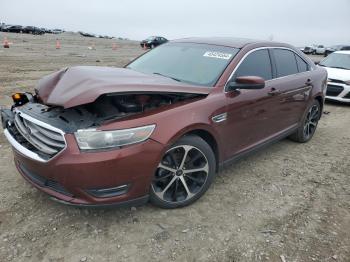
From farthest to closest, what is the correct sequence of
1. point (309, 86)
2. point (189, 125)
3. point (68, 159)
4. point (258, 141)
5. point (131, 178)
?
point (309, 86) < point (258, 141) < point (189, 125) < point (131, 178) < point (68, 159)

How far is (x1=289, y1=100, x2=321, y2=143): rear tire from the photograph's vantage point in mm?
5641

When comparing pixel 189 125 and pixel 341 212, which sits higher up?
pixel 189 125

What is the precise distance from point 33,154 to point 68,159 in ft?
1.45

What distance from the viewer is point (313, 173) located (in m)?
4.65

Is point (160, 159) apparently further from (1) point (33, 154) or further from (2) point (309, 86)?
(2) point (309, 86)

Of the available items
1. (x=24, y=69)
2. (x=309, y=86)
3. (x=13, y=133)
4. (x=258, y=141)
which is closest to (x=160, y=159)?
(x=13, y=133)

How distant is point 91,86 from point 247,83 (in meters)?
1.65

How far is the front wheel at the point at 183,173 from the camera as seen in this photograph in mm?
3320

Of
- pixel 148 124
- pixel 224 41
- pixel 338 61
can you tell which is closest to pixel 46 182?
pixel 148 124

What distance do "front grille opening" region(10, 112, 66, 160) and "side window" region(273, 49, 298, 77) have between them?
3.14 m

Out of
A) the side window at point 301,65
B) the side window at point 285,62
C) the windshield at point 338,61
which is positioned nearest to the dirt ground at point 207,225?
the side window at point 285,62

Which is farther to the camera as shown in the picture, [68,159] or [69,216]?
[69,216]

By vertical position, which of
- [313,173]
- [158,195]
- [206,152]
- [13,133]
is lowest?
[313,173]

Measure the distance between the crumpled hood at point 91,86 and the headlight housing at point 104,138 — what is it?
27cm
